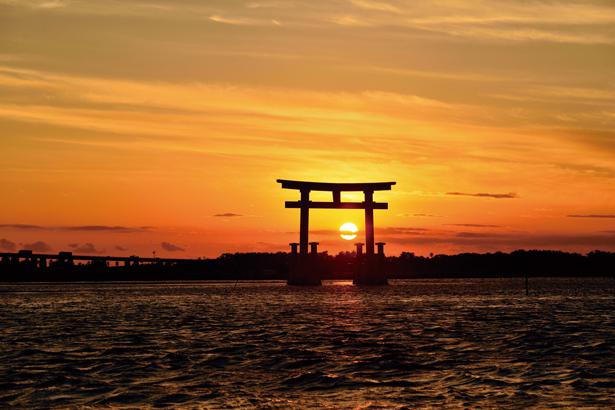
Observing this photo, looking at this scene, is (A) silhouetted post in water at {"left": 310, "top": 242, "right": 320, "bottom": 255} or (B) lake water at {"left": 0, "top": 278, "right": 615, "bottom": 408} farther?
(A) silhouetted post in water at {"left": 310, "top": 242, "right": 320, "bottom": 255}

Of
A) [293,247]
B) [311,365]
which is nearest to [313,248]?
[293,247]

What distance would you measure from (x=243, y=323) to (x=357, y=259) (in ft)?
199

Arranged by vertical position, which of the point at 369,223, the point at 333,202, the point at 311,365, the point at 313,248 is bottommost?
the point at 311,365

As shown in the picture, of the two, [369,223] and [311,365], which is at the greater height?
[369,223]

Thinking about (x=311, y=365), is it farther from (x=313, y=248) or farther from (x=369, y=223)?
(x=313, y=248)

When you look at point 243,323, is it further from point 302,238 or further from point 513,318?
point 302,238

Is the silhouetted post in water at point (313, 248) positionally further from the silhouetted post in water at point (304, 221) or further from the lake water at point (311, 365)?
the lake water at point (311, 365)

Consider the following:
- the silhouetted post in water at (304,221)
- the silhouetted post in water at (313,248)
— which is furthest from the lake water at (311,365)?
→ the silhouetted post in water at (313,248)

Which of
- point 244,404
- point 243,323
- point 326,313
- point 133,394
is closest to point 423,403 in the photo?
point 244,404

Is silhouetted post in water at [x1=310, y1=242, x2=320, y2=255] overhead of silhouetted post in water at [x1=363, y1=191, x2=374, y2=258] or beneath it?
beneath

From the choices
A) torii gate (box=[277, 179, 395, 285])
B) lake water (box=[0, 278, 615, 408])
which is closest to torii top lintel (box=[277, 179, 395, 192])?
→ torii gate (box=[277, 179, 395, 285])

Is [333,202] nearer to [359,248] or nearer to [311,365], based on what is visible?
[359,248]

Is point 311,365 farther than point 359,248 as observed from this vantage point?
No

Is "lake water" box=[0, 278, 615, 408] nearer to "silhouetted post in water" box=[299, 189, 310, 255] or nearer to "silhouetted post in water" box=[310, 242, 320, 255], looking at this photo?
"silhouetted post in water" box=[299, 189, 310, 255]
